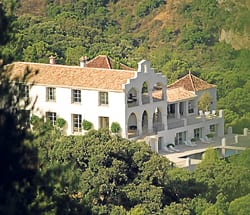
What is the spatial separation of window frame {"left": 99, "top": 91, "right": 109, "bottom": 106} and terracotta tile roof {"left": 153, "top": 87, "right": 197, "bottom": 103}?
1811 mm

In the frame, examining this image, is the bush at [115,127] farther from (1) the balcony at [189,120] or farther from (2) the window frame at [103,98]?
(1) the balcony at [189,120]

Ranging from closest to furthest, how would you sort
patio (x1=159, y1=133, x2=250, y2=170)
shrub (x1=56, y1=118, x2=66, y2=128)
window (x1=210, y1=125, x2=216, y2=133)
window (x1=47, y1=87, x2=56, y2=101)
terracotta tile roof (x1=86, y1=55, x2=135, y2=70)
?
1. patio (x1=159, y1=133, x2=250, y2=170)
2. shrub (x1=56, y1=118, x2=66, y2=128)
3. window (x1=47, y1=87, x2=56, y2=101)
4. window (x1=210, y1=125, x2=216, y2=133)
5. terracotta tile roof (x1=86, y1=55, x2=135, y2=70)

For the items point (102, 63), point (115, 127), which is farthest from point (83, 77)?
point (102, 63)

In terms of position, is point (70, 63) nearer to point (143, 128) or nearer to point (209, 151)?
point (143, 128)

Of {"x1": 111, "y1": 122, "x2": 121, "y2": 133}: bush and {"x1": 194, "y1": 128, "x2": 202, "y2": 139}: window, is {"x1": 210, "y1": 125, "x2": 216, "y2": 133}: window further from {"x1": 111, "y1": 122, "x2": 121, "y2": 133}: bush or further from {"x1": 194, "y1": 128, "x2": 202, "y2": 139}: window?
{"x1": 111, "y1": 122, "x2": 121, "y2": 133}: bush

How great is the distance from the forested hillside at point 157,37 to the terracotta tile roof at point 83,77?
5259 mm

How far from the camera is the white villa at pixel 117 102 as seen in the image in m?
26.5

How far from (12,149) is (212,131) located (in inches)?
806

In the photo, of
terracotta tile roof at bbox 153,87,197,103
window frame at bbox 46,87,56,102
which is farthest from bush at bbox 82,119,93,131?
terracotta tile roof at bbox 153,87,197,103

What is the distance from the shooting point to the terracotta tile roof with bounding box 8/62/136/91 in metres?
26.5

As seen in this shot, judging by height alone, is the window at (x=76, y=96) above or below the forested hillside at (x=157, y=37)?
above

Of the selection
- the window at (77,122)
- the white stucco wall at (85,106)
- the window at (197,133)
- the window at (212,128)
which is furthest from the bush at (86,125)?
the window at (212,128)

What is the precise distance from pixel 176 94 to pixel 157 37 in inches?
1045

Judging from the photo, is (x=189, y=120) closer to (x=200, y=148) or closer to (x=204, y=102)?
(x=200, y=148)
